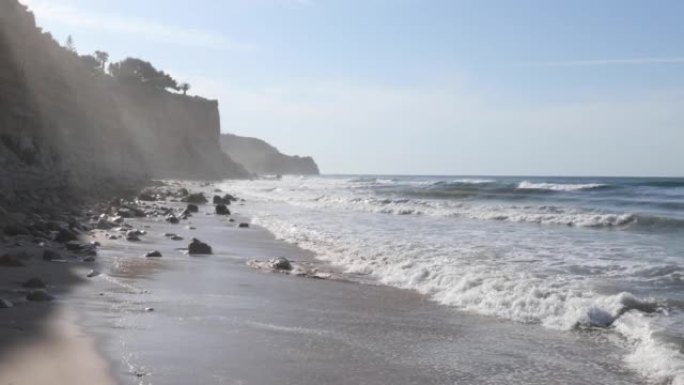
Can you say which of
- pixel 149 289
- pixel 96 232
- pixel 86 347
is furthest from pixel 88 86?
pixel 86 347

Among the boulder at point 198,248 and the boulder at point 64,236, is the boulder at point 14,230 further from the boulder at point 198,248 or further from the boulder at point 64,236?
the boulder at point 198,248

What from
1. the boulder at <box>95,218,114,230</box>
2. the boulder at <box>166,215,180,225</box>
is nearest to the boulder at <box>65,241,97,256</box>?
the boulder at <box>95,218,114,230</box>

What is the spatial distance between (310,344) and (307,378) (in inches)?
42.8

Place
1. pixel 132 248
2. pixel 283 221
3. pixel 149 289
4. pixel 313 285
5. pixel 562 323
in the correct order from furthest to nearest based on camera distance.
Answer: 1. pixel 283 221
2. pixel 132 248
3. pixel 313 285
4. pixel 149 289
5. pixel 562 323

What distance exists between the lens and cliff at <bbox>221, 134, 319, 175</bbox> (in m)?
174

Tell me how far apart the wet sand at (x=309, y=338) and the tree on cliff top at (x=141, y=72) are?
77.8 meters

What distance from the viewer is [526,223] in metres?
23.3

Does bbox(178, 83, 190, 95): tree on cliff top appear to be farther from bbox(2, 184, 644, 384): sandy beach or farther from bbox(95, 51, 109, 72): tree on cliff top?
bbox(2, 184, 644, 384): sandy beach

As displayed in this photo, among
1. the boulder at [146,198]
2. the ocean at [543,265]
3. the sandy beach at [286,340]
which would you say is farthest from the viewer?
the boulder at [146,198]

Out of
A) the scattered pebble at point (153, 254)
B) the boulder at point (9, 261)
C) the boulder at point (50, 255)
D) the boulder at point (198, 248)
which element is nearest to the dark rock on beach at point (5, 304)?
the boulder at point (9, 261)

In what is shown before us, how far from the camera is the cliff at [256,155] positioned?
17425 centimetres

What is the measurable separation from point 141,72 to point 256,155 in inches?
3618

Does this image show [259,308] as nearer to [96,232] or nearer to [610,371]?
[610,371]

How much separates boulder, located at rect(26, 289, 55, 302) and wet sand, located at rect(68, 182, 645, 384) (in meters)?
0.41
